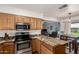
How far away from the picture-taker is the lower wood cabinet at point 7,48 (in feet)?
3.86

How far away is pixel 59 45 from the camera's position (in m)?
1.16

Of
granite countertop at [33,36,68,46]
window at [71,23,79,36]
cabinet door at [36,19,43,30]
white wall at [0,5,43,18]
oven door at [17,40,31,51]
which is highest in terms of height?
white wall at [0,5,43,18]

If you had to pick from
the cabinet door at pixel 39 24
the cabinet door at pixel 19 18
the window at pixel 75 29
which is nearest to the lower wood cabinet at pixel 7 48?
the cabinet door at pixel 19 18

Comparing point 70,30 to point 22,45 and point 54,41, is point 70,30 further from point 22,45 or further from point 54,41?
point 22,45

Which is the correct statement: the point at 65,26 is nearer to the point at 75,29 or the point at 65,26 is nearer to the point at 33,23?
the point at 75,29

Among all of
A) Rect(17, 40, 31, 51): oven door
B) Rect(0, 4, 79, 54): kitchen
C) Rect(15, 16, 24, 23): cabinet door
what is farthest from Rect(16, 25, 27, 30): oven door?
Rect(17, 40, 31, 51): oven door

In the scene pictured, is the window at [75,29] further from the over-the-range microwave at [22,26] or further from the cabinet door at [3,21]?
the cabinet door at [3,21]

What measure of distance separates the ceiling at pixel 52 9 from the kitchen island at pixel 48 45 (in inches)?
15.6

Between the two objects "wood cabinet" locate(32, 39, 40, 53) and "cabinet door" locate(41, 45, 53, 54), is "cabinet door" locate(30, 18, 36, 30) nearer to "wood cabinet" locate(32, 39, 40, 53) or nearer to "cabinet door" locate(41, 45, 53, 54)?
"wood cabinet" locate(32, 39, 40, 53)

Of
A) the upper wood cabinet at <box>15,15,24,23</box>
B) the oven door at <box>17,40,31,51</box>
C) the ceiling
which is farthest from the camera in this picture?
the oven door at <box>17,40,31,51</box>

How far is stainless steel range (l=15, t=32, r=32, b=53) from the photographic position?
1.28 meters

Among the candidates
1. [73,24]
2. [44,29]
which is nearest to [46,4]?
[44,29]

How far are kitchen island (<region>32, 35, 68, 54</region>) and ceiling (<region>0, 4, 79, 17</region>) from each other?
395 mm
